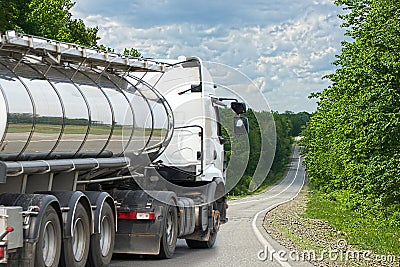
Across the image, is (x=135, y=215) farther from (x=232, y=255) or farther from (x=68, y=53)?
(x=68, y=53)

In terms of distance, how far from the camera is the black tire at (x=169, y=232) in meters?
14.9

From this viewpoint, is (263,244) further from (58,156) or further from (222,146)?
(58,156)

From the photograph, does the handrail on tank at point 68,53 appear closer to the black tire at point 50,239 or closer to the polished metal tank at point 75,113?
the polished metal tank at point 75,113

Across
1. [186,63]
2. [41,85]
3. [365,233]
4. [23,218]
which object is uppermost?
[186,63]

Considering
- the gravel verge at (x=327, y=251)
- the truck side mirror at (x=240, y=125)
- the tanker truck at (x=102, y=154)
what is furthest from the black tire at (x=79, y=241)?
the truck side mirror at (x=240, y=125)

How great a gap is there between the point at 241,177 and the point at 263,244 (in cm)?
200

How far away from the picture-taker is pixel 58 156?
11.9 m

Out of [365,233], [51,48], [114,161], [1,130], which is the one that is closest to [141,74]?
[114,161]

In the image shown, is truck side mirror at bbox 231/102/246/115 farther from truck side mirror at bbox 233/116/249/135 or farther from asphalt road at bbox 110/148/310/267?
asphalt road at bbox 110/148/310/267

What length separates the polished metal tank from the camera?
10.4 metres

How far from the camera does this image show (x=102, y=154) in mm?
13664

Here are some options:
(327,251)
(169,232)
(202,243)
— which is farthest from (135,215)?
(327,251)

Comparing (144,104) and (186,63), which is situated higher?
(186,63)

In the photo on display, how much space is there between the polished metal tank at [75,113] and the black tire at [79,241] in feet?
3.19
